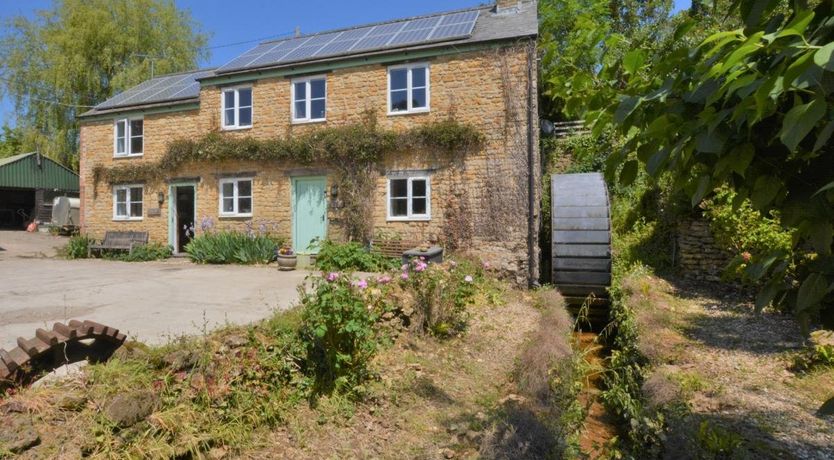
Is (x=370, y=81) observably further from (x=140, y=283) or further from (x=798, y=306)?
(x=798, y=306)

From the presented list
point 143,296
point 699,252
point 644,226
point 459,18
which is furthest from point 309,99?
point 699,252

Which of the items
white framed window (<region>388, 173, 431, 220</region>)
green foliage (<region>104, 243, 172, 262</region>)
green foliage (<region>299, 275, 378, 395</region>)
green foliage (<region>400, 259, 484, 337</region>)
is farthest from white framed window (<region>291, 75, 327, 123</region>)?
green foliage (<region>299, 275, 378, 395</region>)

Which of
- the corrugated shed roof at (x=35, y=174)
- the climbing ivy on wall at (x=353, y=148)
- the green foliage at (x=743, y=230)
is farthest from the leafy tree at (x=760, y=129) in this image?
the corrugated shed roof at (x=35, y=174)

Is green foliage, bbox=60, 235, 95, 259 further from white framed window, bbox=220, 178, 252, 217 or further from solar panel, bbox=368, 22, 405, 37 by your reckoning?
solar panel, bbox=368, 22, 405, 37

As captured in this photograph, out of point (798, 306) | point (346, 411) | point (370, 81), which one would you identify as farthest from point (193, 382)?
point (370, 81)

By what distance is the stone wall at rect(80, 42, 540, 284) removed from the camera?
1104 cm

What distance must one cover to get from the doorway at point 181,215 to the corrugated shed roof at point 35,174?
1572 cm

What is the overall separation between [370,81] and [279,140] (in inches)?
123

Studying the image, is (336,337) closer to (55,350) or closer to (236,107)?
(55,350)

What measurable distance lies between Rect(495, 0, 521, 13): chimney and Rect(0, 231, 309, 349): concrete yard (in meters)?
9.85

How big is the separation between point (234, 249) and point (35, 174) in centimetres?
2087

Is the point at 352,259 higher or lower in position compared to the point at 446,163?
lower

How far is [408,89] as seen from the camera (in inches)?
475

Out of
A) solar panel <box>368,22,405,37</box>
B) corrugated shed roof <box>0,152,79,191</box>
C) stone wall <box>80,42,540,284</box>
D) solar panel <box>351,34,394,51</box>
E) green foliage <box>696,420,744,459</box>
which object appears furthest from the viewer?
→ corrugated shed roof <box>0,152,79,191</box>
